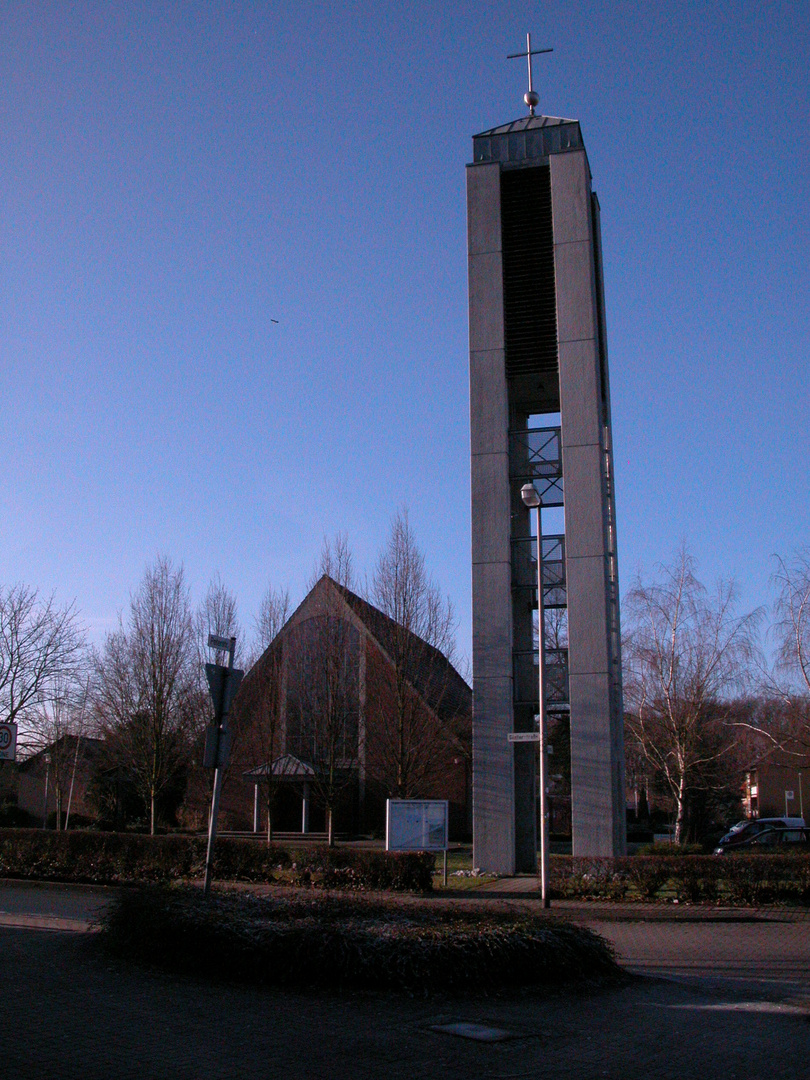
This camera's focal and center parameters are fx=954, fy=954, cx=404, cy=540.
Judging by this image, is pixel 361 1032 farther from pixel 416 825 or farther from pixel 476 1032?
pixel 416 825

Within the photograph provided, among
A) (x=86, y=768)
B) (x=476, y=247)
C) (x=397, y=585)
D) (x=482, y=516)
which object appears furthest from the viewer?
(x=86, y=768)

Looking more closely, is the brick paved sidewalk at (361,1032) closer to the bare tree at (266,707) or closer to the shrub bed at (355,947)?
the shrub bed at (355,947)

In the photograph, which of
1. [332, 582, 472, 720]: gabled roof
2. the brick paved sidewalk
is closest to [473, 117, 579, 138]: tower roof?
[332, 582, 472, 720]: gabled roof

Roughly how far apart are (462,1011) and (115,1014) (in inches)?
109

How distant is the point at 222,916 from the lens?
9.34 meters

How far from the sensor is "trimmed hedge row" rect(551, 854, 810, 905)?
670 inches

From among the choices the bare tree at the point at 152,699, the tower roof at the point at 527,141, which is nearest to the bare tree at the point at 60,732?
the bare tree at the point at 152,699

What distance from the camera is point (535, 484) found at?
23922 millimetres

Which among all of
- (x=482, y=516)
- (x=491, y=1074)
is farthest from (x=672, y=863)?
(x=491, y=1074)

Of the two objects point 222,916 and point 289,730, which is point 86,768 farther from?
point 222,916

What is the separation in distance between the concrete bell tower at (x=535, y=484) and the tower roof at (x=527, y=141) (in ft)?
Answer: 0.14

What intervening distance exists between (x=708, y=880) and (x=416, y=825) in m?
5.80

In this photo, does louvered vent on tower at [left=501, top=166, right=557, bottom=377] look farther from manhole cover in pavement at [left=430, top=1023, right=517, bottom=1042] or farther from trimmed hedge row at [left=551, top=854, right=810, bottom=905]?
manhole cover in pavement at [left=430, top=1023, right=517, bottom=1042]

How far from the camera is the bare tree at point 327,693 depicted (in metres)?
31.7
